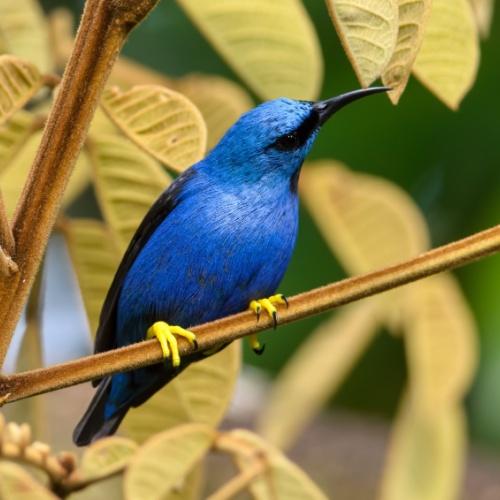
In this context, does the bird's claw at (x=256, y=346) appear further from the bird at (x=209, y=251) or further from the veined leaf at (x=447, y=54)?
the veined leaf at (x=447, y=54)

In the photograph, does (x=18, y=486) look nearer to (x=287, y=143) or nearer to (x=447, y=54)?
(x=447, y=54)

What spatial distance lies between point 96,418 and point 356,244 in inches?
26.6

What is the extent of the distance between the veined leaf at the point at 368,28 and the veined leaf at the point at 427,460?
1.23 m

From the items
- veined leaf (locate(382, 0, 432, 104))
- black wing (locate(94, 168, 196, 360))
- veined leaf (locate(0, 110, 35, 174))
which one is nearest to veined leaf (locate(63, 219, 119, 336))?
black wing (locate(94, 168, 196, 360))

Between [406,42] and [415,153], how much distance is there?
2.96 metres

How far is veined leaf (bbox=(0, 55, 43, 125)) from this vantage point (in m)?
1.74

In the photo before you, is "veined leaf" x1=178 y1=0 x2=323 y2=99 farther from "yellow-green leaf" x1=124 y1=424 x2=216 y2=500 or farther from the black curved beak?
"yellow-green leaf" x1=124 y1=424 x2=216 y2=500

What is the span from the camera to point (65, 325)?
4887mm

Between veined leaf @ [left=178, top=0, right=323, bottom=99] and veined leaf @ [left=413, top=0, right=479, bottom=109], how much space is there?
393 millimetres

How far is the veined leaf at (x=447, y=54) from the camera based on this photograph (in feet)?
5.79

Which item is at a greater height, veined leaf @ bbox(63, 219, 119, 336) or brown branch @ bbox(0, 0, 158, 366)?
brown branch @ bbox(0, 0, 158, 366)

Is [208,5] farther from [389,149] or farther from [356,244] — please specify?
[389,149]

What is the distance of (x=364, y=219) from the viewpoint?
98.8 inches

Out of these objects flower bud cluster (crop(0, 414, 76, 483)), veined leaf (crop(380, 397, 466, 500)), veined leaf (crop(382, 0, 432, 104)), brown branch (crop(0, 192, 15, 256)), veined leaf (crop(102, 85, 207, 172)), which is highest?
veined leaf (crop(382, 0, 432, 104))
